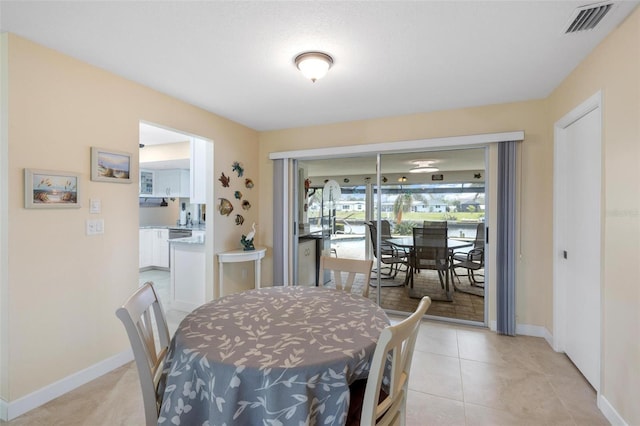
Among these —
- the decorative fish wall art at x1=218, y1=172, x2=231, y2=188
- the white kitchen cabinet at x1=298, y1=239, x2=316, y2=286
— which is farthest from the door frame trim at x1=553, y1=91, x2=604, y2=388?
the decorative fish wall art at x1=218, y1=172, x2=231, y2=188

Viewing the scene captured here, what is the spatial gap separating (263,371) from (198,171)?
10.4 ft

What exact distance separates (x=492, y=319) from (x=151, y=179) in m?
6.85

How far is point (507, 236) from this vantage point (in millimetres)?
3062

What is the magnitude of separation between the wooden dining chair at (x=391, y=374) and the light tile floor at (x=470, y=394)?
78 cm

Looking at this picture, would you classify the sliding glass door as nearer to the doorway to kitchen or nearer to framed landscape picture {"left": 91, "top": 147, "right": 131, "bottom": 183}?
the doorway to kitchen

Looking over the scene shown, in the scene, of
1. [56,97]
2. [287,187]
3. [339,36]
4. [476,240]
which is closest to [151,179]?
[287,187]

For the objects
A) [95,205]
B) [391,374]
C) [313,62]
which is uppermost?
[313,62]

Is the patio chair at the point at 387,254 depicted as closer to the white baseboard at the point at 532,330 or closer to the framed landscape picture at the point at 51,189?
the white baseboard at the point at 532,330

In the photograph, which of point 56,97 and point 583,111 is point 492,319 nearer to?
point 583,111

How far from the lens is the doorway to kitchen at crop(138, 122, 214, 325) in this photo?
369 centimetres

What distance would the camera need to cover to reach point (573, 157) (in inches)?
100

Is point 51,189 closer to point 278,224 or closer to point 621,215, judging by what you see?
point 278,224

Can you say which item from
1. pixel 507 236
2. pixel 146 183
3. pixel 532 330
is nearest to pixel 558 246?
pixel 507 236

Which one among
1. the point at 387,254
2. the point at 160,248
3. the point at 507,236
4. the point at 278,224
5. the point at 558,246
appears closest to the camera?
the point at 558,246
